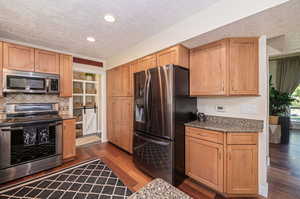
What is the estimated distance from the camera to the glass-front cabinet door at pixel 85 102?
4547 mm

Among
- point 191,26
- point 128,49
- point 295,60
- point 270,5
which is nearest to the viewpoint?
point 270,5

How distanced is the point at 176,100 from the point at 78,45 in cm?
264

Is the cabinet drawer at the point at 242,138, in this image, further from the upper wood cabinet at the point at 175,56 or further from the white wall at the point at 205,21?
the white wall at the point at 205,21

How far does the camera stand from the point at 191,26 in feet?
6.29

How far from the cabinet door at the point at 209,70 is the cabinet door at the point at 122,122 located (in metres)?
1.56

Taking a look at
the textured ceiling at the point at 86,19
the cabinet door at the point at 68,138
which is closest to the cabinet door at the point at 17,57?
the textured ceiling at the point at 86,19

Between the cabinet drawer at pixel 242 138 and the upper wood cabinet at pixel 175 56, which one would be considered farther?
the upper wood cabinet at pixel 175 56

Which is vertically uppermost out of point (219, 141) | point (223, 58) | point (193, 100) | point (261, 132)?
point (223, 58)

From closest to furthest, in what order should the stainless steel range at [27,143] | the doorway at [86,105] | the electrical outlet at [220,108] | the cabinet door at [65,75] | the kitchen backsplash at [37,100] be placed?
the stainless steel range at [27,143]
the electrical outlet at [220,108]
the kitchen backsplash at [37,100]
the cabinet door at [65,75]
the doorway at [86,105]

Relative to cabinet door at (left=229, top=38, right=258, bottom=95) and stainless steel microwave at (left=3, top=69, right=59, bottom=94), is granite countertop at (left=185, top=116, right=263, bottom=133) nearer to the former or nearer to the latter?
cabinet door at (left=229, top=38, right=258, bottom=95)

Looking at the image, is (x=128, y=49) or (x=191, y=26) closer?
(x=191, y=26)

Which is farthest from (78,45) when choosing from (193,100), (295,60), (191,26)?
(295,60)

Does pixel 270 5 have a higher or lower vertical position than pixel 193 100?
higher

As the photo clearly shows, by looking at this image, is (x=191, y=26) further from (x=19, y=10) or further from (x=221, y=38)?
(x=19, y=10)
